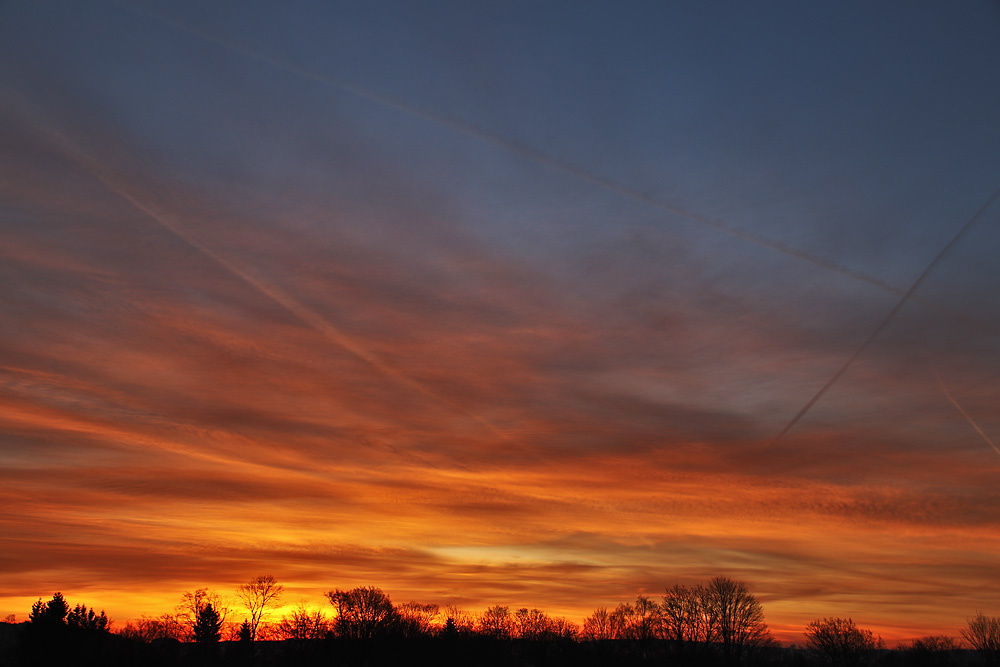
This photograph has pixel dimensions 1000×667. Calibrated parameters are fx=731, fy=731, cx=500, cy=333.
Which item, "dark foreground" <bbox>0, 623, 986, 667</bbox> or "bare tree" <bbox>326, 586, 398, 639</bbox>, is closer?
"dark foreground" <bbox>0, 623, 986, 667</bbox>

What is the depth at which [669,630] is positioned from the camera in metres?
142

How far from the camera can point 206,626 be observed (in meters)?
116

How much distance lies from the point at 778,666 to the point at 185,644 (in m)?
110

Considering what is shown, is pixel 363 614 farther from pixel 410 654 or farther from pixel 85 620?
pixel 85 620

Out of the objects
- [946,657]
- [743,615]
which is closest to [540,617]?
[743,615]

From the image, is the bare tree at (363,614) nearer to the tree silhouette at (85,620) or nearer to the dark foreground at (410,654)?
the dark foreground at (410,654)

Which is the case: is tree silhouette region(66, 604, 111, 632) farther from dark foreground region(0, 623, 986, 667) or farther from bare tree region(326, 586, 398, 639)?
bare tree region(326, 586, 398, 639)

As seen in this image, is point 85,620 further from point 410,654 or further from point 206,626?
point 410,654

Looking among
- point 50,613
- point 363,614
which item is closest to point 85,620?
point 50,613

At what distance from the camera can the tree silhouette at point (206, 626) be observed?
380 feet

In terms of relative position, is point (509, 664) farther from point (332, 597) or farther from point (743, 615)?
point (743, 615)

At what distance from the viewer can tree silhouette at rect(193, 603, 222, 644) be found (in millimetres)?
115875

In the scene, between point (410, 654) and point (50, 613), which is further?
point (410, 654)

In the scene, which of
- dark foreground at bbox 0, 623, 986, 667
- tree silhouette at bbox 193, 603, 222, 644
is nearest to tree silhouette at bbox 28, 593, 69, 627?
dark foreground at bbox 0, 623, 986, 667
